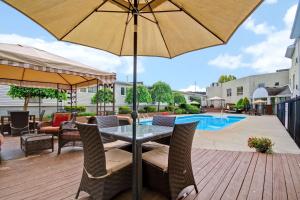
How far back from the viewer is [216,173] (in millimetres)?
3400

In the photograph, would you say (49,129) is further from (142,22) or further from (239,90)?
(239,90)

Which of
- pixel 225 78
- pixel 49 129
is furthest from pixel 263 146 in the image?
pixel 225 78

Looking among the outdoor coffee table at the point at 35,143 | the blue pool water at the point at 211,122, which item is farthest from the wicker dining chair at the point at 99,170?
the blue pool water at the point at 211,122

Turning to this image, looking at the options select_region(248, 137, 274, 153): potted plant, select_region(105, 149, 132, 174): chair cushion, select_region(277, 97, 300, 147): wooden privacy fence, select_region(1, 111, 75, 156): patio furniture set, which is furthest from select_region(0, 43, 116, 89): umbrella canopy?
select_region(277, 97, 300, 147): wooden privacy fence

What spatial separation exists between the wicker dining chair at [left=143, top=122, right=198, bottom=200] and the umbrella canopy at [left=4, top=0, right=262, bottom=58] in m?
1.26

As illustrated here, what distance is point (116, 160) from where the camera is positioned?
257 cm

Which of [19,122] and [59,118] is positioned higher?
[59,118]

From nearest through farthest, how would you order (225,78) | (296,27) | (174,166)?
(174,166), (296,27), (225,78)

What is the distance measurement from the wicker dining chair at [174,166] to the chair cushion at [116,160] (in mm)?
258

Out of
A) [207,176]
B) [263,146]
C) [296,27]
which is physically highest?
[296,27]

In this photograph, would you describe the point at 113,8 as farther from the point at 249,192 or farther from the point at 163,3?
the point at 249,192

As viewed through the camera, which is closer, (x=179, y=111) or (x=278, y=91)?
(x=278, y=91)

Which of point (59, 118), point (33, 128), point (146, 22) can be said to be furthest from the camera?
point (33, 128)

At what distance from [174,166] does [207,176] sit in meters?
1.28
